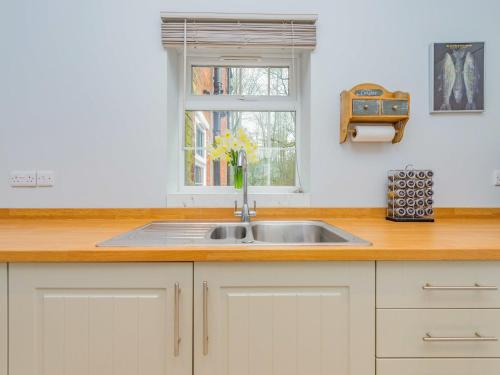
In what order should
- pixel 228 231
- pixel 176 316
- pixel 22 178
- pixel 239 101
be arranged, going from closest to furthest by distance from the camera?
1. pixel 176 316
2. pixel 228 231
3. pixel 22 178
4. pixel 239 101

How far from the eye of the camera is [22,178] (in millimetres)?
1618

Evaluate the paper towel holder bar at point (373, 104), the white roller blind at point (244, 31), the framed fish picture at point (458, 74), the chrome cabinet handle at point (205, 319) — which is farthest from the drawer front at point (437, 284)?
the white roller blind at point (244, 31)

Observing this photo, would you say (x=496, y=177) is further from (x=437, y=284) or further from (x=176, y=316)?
(x=176, y=316)

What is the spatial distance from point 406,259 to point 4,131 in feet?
6.54

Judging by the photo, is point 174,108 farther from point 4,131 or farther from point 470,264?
point 470,264

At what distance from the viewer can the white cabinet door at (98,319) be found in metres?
0.93

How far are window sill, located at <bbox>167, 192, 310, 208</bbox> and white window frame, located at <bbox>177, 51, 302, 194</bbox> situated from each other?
0.14 meters

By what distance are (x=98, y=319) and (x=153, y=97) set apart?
3.76 feet

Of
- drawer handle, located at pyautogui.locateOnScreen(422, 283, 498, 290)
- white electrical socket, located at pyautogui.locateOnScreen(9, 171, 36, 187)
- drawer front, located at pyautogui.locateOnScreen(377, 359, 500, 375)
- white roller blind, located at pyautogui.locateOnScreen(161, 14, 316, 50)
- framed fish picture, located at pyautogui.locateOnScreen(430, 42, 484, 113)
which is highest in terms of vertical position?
white roller blind, located at pyautogui.locateOnScreen(161, 14, 316, 50)

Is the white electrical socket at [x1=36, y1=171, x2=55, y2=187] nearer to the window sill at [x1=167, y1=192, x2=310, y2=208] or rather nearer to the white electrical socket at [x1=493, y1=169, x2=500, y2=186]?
the window sill at [x1=167, y1=192, x2=310, y2=208]

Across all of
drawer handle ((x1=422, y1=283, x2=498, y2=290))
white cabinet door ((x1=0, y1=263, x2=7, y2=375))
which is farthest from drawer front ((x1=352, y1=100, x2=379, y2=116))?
white cabinet door ((x1=0, y1=263, x2=7, y2=375))

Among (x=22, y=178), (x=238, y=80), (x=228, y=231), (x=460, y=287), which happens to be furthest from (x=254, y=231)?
(x=22, y=178)

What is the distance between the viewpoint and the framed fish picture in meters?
1.64

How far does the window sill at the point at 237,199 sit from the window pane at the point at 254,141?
0.20 m
